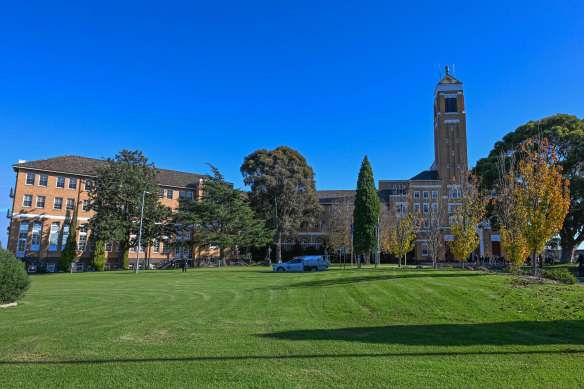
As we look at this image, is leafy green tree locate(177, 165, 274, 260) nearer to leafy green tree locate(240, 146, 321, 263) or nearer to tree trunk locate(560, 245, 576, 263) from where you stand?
leafy green tree locate(240, 146, 321, 263)

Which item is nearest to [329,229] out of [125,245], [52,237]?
[125,245]

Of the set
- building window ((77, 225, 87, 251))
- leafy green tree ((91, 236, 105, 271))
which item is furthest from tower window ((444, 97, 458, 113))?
building window ((77, 225, 87, 251))

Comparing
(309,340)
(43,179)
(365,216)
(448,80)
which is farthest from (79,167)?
(448,80)

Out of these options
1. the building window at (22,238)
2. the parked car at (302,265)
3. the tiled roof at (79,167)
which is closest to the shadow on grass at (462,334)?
the parked car at (302,265)

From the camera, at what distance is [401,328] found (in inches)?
372

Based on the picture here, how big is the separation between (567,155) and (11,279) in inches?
1788

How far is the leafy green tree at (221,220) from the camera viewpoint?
45562mm

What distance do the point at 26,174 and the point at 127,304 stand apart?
43996 mm

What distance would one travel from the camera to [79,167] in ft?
167

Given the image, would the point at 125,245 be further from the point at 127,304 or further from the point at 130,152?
the point at 127,304

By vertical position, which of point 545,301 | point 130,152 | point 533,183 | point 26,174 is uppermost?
point 130,152

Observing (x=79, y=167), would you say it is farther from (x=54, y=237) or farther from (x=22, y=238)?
(x=22, y=238)

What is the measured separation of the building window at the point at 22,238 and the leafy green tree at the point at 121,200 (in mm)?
9293

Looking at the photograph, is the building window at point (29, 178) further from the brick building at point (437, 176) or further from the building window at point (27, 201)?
the brick building at point (437, 176)
